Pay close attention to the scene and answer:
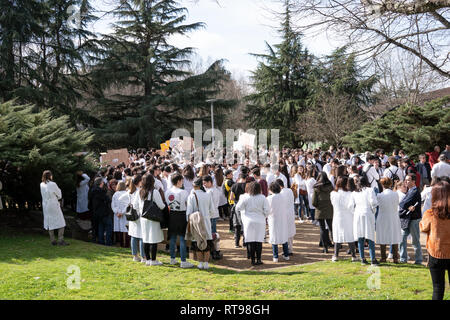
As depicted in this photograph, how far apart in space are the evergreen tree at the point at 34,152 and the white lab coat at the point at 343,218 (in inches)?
298

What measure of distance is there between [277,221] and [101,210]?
14.6 ft

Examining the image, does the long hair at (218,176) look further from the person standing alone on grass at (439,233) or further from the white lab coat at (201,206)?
the person standing alone on grass at (439,233)

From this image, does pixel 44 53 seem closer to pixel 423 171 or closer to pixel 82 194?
pixel 82 194

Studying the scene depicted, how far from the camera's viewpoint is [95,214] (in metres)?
9.19

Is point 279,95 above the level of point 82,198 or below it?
above

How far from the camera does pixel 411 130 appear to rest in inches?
769

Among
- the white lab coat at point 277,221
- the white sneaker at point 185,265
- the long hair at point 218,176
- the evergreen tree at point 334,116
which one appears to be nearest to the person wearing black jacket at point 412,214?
the white lab coat at point 277,221

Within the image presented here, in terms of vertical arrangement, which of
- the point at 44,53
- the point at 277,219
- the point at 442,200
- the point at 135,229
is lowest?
the point at 135,229

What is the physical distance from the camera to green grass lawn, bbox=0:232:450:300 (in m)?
5.73

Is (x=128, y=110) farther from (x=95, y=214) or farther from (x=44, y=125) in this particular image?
(x=95, y=214)

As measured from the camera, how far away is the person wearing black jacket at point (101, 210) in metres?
9.20

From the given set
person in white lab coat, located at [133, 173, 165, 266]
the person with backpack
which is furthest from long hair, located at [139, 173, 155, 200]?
the person with backpack

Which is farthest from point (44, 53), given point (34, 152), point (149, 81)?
point (34, 152)

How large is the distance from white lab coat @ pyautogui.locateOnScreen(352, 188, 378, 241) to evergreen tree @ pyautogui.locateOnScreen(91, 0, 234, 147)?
26.3 meters
